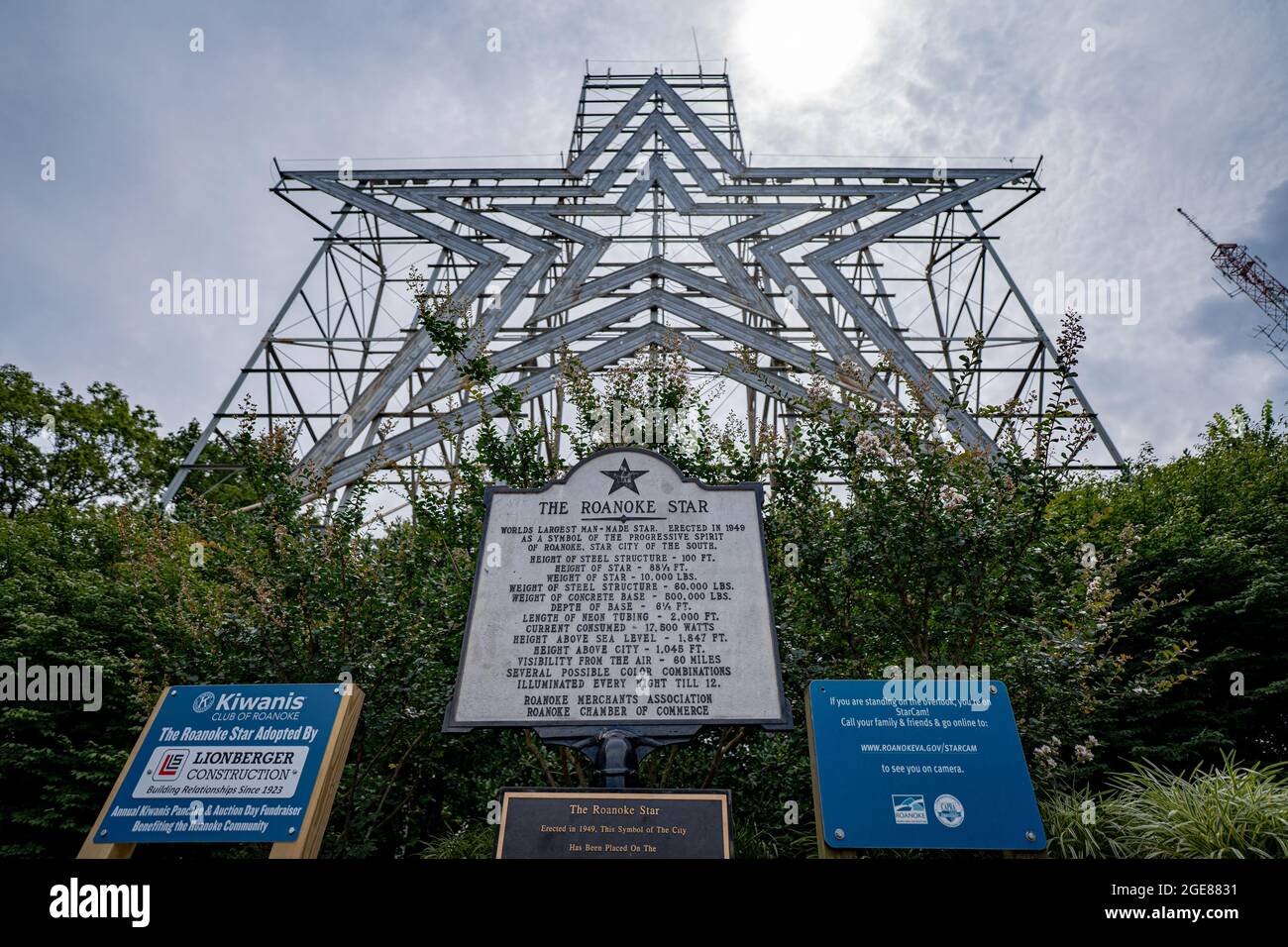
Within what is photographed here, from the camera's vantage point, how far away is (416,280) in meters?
8.59

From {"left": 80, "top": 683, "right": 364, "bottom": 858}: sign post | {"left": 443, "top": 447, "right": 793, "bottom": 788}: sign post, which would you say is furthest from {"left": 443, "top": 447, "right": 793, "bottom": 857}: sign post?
{"left": 80, "top": 683, "right": 364, "bottom": 858}: sign post

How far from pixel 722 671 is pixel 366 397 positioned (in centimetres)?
1293

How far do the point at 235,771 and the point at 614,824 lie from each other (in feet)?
8.63

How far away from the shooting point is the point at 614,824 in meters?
5.12

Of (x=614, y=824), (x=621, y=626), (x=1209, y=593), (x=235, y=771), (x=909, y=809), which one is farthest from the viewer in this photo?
(x=1209, y=593)

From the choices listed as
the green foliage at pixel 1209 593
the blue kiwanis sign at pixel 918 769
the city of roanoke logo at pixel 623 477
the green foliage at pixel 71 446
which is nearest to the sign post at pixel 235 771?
the city of roanoke logo at pixel 623 477

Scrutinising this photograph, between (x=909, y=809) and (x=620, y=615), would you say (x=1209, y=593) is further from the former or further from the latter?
(x=620, y=615)

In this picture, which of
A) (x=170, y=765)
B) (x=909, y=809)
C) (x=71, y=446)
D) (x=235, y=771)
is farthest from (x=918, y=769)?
(x=71, y=446)

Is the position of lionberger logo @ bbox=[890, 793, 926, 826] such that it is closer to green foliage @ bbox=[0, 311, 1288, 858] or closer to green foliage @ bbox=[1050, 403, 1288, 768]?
green foliage @ bbox=[0, 311, 1288, 858]

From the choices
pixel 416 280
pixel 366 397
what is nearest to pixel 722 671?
pixel 416 280

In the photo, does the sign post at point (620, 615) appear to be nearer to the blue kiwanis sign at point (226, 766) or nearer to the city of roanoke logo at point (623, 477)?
the city of roanoke logo at point (623, 477)

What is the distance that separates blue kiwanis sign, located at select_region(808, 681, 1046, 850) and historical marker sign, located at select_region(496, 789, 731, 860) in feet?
2.52

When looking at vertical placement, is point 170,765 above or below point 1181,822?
above
